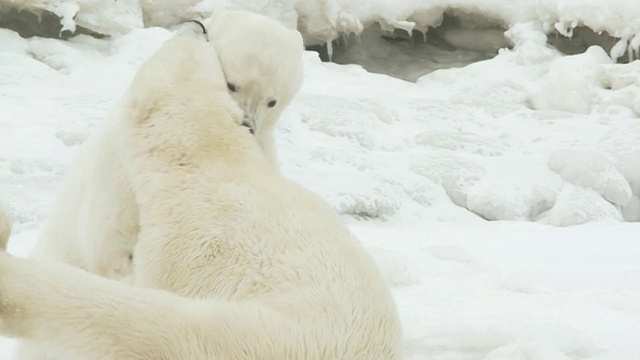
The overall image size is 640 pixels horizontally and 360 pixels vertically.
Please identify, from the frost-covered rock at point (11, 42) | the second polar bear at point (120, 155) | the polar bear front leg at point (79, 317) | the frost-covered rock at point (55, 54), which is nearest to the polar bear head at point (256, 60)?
the second polar bear at point (120, 155)

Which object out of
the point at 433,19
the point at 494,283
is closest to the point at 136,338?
the point at 494,283

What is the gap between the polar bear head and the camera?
1630 mm

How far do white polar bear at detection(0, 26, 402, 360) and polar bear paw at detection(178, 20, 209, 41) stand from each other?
0.02m

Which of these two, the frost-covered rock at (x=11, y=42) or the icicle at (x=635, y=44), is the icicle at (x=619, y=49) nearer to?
the icicle at (x=635, y=44)

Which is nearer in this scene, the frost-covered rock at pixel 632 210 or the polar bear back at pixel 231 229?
the polar bear back at pixel 231 229

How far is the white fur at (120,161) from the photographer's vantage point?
139cm

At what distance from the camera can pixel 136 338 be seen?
97 cm

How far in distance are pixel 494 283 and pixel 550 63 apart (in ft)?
12.2

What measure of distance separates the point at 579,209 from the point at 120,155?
316 centimetres

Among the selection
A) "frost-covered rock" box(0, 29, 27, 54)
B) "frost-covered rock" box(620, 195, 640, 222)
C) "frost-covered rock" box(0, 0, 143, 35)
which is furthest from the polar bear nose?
"frost-covered rock" box(0, 0, 143, 35)

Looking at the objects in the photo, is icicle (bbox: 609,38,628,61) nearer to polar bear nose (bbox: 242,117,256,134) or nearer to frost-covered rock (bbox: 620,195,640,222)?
frost-covered rock (bbox: 620,195,640,222)

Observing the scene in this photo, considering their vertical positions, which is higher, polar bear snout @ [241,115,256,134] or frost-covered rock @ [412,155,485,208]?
polar bear snout @ [241,115,256,134]

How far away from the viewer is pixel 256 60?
1646 millimetres

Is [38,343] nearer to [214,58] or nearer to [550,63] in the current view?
[214,58]
